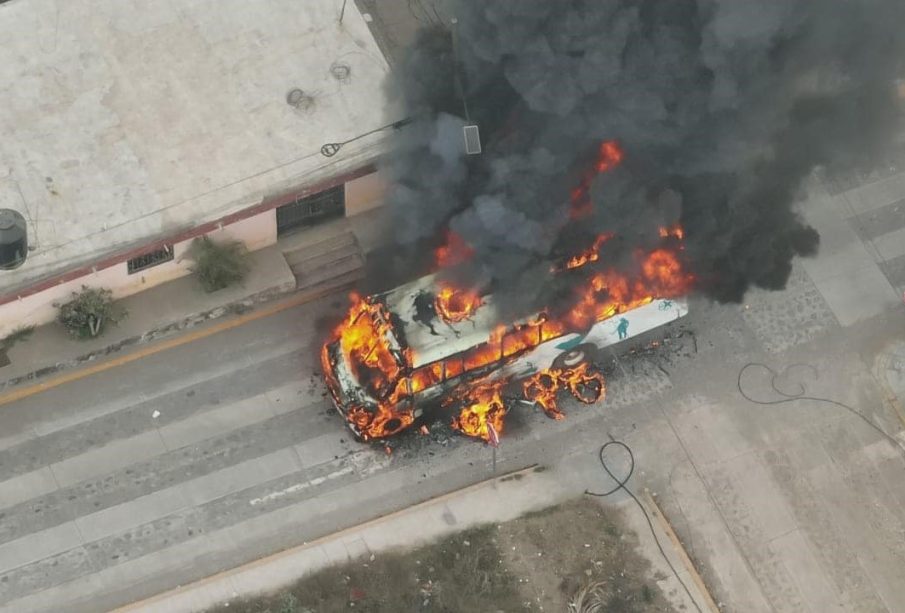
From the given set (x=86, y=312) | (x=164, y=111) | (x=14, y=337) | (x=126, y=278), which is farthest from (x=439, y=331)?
(x=14, y=337)

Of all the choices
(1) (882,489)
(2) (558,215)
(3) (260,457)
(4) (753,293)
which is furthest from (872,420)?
(3) (260,457)

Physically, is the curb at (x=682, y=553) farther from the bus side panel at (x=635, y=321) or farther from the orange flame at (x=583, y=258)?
the orange flame at (x=583, y=258)

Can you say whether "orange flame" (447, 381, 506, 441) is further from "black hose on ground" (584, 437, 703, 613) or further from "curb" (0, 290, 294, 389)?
"curb" (0, 290, 294, 389)

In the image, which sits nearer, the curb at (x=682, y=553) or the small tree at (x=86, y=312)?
the curb at (x=682, y=553)

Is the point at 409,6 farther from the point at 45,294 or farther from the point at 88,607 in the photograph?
the point at 88,607

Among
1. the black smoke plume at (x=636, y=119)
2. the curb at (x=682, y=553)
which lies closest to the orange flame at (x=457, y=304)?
the black smoke plume at (x=636, y=119)

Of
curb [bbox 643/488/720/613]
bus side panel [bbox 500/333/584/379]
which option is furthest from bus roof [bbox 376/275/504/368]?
curb [bbox 643/488/720/613]
